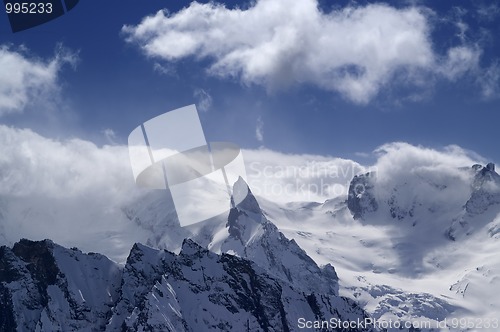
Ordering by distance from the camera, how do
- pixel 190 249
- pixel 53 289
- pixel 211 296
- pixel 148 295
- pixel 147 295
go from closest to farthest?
pixel 53 289 → pixel 148 295 → pixel 147 295 → pixel 211 296 → pixel 190 249

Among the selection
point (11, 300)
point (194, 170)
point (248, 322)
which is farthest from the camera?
point (248, 322)

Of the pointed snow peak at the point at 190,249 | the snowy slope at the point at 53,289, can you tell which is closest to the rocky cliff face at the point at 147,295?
the pointed snow peak at the point at 190,249

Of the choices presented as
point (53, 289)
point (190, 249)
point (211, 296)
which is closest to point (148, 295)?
point (211, 296)

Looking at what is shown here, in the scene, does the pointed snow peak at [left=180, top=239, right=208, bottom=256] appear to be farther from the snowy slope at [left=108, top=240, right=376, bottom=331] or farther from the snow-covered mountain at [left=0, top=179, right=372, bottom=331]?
the snow-covered mountain at [left=0, top=179, right=372, bottom=331]

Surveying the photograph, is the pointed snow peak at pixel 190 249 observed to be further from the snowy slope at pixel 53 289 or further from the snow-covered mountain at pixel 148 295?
the snowy slope at pixel 53 289

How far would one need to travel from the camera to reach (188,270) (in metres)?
185

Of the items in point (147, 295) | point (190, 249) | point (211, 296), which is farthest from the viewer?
point (190, 249)

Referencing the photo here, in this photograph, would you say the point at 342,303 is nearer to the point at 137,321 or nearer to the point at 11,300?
the point at 137,321

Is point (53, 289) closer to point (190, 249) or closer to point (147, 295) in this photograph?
point (147, 295)

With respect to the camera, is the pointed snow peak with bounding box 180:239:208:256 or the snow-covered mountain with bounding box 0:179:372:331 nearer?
the snow-covered mountain with bounding box 0:179:372:331

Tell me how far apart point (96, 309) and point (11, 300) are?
59.4 feet

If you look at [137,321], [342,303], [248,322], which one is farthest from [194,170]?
[342,303]

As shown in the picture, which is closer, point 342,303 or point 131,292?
point 131,292

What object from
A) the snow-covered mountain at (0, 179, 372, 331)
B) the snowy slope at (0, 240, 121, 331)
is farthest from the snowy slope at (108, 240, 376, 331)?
the snowy slope at (0, 240, 121, 331)
